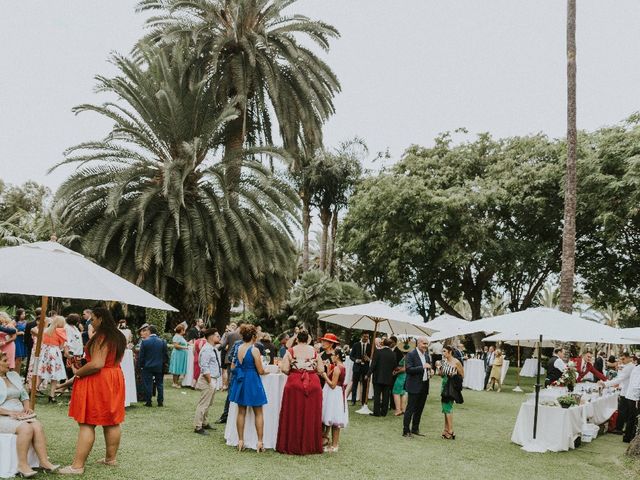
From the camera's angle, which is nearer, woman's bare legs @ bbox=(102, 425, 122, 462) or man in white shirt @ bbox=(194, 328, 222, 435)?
woman's bare legs @ bbox=(102, 425, 122, 462)

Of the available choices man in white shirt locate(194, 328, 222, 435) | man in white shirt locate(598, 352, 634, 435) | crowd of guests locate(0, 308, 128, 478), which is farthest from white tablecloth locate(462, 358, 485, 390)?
crowd of guests locate(0, 308, 128, 478)

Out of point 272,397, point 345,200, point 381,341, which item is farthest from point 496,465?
point 345,200

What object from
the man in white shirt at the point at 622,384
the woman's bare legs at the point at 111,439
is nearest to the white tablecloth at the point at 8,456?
the woman's bare legs at the point at 111,439

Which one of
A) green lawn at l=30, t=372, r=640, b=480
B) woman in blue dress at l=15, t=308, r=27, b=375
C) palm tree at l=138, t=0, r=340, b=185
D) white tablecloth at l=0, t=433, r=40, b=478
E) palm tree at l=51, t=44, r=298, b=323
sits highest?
palm tree at l=138, t=0, r=340, b=185

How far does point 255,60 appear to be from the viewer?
21.1 metres

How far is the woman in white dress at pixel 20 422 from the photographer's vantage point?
618cm

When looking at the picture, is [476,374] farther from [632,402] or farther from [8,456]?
[8,456]

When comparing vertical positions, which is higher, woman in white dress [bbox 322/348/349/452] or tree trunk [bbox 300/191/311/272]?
tree trunk [bbox 300/191/311/272]

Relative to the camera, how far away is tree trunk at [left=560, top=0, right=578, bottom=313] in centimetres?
1675

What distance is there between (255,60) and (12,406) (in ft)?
54.9

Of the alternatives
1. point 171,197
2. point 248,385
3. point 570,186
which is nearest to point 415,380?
point 248,385

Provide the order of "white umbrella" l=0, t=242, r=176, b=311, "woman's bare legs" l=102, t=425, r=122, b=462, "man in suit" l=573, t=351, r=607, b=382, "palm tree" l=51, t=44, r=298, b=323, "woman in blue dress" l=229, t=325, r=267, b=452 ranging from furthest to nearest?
"palm tree" l=51, t=44, r=298, b=323 → "man in suit" l=573, t=351, r=607, b=382 → "woman in blue dress" l=229, t=325, r=267, b=452 → "woman's bare legs" l=102, t=425, r=122, b=462 → "white umbrella" l=0, t=242, r=176, b=311

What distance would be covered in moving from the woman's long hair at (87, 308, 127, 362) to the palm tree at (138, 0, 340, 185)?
14150 millimetres

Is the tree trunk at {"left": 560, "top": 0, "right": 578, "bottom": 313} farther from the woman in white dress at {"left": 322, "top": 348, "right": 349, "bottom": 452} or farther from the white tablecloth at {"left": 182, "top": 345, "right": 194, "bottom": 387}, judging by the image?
the white tablecloth at {"left": 182, "top": 345, "right": 194, "bottom": 387}
